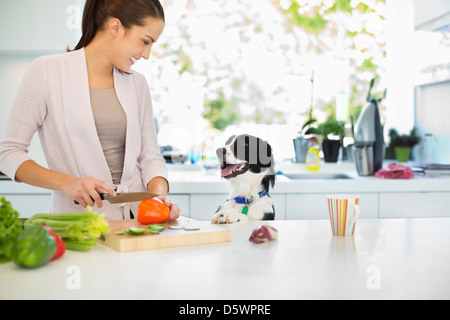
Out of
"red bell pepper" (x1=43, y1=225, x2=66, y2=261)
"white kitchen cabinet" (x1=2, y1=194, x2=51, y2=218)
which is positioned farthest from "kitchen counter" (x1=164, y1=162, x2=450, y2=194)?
"red bell pepper" (x1=43, y1=225, x2=66, y2=261)

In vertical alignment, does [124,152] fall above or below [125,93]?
below

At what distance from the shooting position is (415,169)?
2932 mm

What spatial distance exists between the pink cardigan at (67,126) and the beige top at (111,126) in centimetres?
3

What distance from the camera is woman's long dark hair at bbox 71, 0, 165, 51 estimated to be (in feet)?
4.83

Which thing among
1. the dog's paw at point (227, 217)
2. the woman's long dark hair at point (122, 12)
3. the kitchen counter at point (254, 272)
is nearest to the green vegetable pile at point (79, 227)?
the kitchen counter at point (254, 272)

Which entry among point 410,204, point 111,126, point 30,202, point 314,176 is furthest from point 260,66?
point 111,126

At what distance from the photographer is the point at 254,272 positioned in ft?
3.01

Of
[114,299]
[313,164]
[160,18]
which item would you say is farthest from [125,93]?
[313,164]

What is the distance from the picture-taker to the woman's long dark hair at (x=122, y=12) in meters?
1.47

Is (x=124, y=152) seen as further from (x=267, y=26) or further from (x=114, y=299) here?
(x=267, y=26)

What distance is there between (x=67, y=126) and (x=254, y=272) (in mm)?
861

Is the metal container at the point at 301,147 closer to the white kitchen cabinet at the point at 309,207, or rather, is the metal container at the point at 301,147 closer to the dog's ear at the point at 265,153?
the white kitchen cabinet at the point at 309,207

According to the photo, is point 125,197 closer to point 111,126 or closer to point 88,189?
point 88,189
